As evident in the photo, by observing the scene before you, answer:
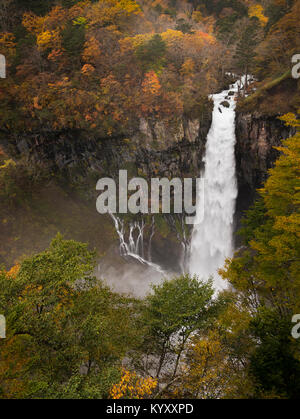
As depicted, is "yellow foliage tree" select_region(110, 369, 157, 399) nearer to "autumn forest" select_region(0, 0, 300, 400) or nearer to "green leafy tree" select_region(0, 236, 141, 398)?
"green leafy tree" select_region(0, 236, 141, 398)

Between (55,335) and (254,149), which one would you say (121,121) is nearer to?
(254,149)

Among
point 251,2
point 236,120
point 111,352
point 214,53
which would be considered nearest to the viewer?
point 111,352

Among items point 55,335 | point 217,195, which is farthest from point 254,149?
point 55,335

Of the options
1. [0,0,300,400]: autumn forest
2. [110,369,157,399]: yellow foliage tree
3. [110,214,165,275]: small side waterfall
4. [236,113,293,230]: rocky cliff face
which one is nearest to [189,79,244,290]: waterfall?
[0,0,300,400]: autumn forest
